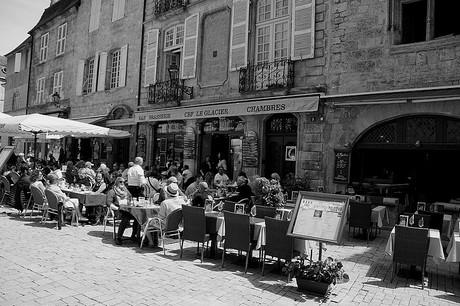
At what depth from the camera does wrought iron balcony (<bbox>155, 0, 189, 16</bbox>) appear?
46.1ft

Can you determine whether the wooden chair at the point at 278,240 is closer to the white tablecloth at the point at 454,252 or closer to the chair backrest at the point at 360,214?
the white tablecloth at the point at 454,252

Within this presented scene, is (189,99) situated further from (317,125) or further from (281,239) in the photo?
Answer: (281,239)

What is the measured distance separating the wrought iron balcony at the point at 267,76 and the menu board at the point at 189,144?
9.21ft

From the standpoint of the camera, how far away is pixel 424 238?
16.2 feet

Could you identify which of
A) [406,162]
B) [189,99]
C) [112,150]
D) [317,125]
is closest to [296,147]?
[317,125]

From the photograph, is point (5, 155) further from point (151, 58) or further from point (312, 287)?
point (312, 287)

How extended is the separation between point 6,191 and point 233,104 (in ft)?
22.1

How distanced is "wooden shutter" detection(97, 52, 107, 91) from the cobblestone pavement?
12.6 metres

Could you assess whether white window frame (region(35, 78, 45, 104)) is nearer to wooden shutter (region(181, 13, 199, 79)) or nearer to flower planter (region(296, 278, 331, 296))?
wooden shutter (region(181, 13, 199, 79))

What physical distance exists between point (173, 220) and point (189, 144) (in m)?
7.39

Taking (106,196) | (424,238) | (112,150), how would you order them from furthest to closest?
(112,150)
(106,196)
(424,238)

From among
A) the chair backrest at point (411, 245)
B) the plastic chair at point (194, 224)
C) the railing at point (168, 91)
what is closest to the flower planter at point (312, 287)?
the chair backrest at point (411, 245)

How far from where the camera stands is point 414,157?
11555 millimetres

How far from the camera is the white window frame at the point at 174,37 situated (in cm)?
1448
